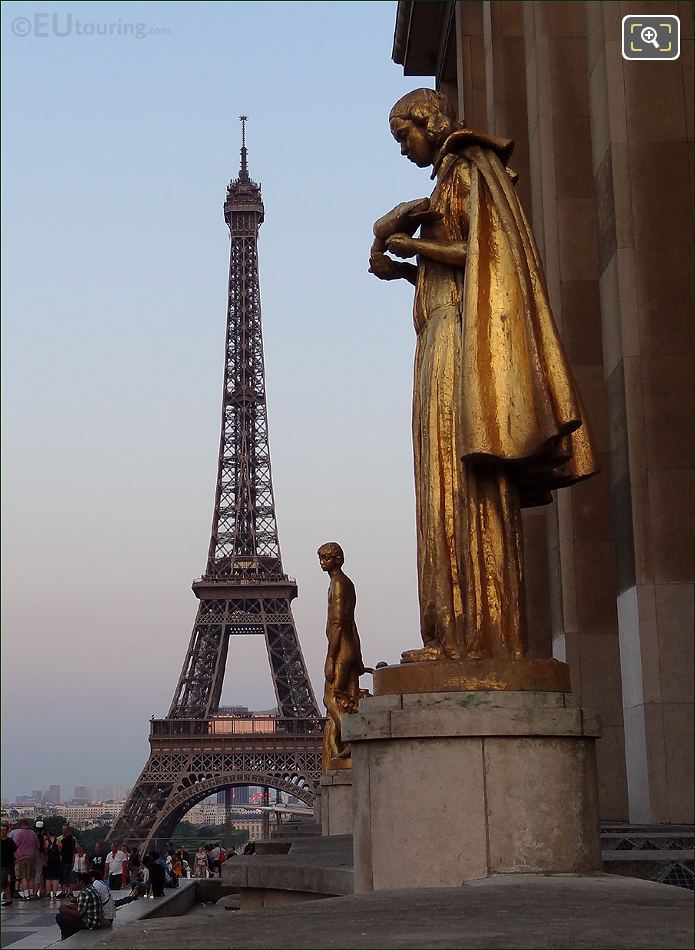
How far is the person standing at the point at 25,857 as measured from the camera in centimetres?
2014

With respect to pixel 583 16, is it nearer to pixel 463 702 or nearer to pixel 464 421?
pixel 464 421

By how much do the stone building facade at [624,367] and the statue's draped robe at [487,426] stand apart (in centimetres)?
607

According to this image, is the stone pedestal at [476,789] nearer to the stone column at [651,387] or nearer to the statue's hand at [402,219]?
the statue's hand at [402,219]

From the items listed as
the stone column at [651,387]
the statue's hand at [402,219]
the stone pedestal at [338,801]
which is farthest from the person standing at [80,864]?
the statue's hand at [402,219]

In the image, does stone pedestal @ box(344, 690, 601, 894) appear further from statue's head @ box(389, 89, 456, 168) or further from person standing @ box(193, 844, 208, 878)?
person standing @ box(193, 844, 208, 878)

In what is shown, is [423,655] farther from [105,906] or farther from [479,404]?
[105,906]

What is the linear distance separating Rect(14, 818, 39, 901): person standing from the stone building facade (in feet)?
29.5

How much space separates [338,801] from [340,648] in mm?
1792

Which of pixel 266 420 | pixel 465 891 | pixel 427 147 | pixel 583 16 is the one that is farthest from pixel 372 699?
pixel 266 420

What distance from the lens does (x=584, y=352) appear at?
1598 centimetres

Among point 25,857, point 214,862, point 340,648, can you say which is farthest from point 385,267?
point 214,862

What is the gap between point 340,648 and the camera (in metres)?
14.7

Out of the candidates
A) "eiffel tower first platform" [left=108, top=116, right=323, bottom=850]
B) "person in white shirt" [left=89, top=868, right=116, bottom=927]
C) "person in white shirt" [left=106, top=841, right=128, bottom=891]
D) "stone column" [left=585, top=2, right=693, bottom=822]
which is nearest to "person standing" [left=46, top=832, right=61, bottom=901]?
"person in white shirt" [left=106, top=841, right=128, bottom=891]

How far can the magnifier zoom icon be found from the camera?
13.5 meters
